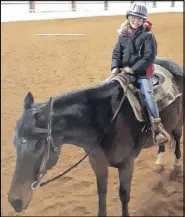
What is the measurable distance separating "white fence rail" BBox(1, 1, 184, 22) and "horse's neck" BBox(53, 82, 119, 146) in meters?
16.2

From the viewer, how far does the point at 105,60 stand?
11578 mm

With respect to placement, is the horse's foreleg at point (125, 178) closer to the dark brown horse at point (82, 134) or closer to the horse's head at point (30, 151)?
the dark brown horse at point (82, 134)

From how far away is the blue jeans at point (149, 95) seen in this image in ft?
10.5

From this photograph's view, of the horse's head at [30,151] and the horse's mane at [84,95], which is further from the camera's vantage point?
the horse's mane at [84,95]

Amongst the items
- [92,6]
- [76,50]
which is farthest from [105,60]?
[92,6]

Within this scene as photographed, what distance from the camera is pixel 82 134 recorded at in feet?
9.50

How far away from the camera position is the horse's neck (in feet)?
9.10

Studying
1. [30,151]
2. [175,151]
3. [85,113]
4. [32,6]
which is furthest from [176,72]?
[32,6]

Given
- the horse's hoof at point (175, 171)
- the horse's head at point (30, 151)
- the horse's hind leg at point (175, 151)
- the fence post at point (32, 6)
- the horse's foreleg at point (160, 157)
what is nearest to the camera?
the horse's head at point (30, 151)

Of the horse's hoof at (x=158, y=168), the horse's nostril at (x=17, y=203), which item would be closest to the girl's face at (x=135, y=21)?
the horse's nostril at (x=17, y=203)

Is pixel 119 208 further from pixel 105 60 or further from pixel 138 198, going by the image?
pixel 105 60

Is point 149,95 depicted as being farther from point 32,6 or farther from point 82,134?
point 32,6

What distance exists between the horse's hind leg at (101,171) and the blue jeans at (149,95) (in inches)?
25.1

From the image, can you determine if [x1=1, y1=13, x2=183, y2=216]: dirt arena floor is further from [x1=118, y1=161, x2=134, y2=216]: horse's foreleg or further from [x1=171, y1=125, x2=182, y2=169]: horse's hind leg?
[x1=118, y1=161, x2=134, y2=216]: horse's foreleg
